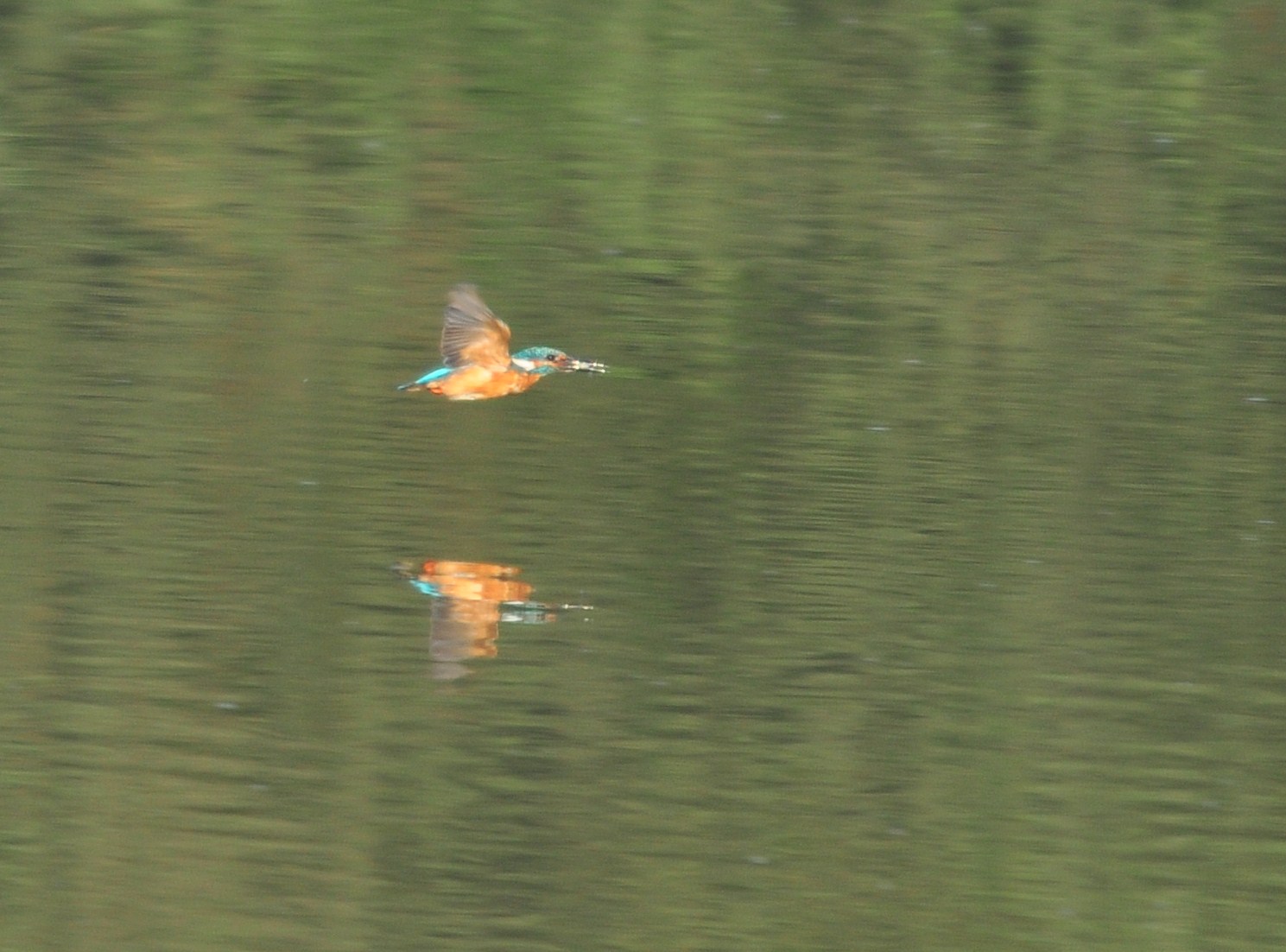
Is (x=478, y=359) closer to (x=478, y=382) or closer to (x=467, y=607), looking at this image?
(x=478, y=382)

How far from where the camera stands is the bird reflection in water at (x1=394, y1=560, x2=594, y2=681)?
5.70m

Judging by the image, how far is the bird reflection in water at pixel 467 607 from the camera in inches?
224

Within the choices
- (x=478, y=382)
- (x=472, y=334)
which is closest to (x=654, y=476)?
(x=478, y=382)

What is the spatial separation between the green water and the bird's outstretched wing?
500mm

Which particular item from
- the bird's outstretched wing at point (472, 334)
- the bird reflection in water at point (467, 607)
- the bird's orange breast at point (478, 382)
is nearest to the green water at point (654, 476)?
the bird reflection in water at point (467, 607)

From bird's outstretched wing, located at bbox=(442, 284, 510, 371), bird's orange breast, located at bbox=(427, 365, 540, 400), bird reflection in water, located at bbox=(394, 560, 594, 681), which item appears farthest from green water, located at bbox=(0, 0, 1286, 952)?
bird's outstretched wing, located at bbox=(442, 284, 510, 371)

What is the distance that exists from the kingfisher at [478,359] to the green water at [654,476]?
41 centimetres

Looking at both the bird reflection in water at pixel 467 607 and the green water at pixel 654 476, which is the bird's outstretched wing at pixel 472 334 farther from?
the bird reflection in water at pixel 467 607

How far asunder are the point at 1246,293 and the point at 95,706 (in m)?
5.60

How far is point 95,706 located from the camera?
5.30 m

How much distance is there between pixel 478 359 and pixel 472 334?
9cm

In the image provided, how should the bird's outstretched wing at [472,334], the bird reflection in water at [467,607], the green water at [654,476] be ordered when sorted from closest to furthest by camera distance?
1. the green water at [654,476]
2. the bird reflection in water at [467,607]
3. the bird's outstretched wing at [472,334]

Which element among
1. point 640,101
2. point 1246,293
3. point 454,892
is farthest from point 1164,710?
point 640,101

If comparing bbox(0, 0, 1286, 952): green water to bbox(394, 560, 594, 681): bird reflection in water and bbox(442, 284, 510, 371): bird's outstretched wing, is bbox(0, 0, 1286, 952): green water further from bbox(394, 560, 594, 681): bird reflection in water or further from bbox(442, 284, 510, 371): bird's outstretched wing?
bbox(442, 284, 510, 371): bird's outstretched wing
